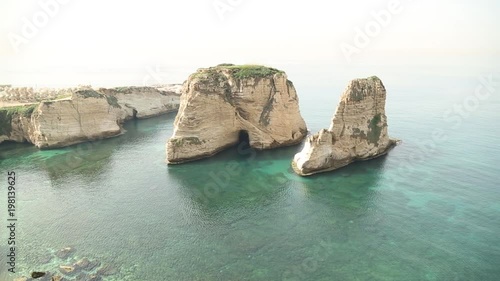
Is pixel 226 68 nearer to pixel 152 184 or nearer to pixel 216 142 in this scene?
pixel 216 142

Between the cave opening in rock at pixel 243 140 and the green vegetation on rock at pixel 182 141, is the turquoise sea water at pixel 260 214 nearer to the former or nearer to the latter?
the green vegetation on rock at pixel 182 141

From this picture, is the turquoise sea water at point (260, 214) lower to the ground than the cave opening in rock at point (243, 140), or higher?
lower

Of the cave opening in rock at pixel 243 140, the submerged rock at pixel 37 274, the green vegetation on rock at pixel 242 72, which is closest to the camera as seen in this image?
the submerged rock at pixel 37 274

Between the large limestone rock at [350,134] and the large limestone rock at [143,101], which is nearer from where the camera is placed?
the large limestone rock at [350,134]

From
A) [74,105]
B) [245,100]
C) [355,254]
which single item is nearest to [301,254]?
[355,254]

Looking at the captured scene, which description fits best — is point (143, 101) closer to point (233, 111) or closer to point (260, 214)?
point (233, 111)

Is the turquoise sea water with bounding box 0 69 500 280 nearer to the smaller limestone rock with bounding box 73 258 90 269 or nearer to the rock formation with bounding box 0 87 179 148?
the smaller limestone rock with bounding box 73 258 90 269

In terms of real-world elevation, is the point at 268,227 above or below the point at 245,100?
below

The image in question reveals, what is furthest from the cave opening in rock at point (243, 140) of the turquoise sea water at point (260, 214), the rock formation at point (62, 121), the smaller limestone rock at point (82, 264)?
the smaller limestone rock at point (82, 264)

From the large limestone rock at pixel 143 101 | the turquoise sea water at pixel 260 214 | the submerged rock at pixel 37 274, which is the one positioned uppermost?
the large limestone rock at pixel 143 101
